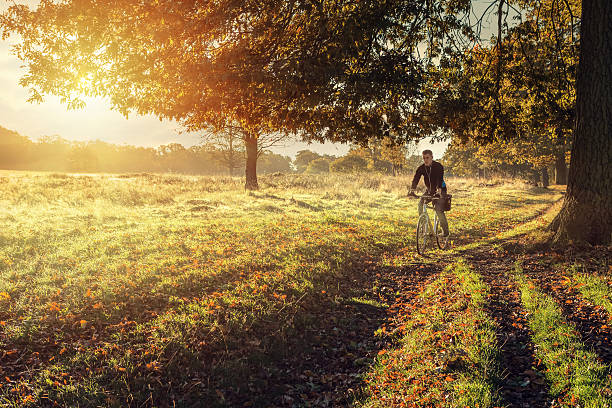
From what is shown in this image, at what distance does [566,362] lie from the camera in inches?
156

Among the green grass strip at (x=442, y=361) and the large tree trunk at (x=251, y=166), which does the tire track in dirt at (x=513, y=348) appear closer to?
the green grass strip at (x=442, y=361)

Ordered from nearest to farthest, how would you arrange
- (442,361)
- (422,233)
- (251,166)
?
(442,361) → (422,233) → (251,166)

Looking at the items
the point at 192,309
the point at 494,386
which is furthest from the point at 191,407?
the point at 494,386

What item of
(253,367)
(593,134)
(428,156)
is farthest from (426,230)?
(253,367)

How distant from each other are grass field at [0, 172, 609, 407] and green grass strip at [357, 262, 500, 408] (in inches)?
1.9

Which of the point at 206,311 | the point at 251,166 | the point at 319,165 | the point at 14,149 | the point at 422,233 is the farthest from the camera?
the point at 319,165

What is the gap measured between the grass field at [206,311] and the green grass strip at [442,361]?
5 cm

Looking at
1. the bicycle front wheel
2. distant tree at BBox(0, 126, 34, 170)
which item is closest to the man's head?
the bicycle front wheel

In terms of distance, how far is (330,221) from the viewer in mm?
14281

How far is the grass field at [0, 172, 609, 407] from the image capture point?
4.42m

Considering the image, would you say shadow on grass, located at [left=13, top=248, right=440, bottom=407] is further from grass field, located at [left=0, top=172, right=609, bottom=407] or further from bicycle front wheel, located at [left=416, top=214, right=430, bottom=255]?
bicycle front wheel, located at [left=416, top=214, right=430, bottom=255]

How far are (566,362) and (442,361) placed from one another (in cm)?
139

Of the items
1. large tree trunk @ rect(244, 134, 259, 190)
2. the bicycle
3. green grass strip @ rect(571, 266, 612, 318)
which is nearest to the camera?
green grass strip @ rect(571, 266, 612, 318)

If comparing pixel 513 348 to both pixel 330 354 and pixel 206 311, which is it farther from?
pixel 206 311
